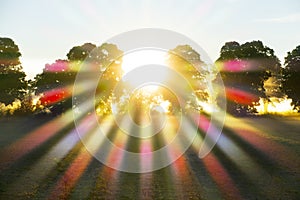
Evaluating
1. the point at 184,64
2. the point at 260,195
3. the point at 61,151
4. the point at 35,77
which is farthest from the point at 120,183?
the point at 35,77

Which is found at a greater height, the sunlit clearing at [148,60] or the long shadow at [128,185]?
the sunlit clearing at [148,60]

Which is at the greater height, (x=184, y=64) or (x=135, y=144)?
(x=184, y=64)

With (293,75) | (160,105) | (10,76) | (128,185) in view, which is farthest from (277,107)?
(128,185)

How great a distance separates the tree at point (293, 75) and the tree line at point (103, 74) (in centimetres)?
1331

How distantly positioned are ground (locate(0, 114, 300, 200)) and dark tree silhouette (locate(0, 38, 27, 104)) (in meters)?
33.5

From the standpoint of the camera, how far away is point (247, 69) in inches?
2472

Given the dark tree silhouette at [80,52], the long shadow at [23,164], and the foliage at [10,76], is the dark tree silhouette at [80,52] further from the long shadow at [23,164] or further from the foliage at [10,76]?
the long shadow at [23,164]

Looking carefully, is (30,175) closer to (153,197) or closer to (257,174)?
(153,197)

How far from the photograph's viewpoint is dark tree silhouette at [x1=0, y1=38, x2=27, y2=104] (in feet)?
197

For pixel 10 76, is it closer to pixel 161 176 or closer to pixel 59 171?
pixel 59 171

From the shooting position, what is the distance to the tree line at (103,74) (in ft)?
184

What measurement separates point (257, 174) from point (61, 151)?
53.2ft

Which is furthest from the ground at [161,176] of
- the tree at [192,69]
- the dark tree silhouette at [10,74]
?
the dark tree silhouette at [10,74]

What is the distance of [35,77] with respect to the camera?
64.9 m
